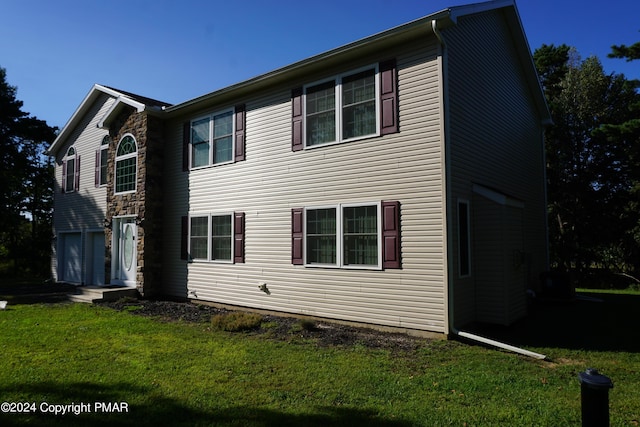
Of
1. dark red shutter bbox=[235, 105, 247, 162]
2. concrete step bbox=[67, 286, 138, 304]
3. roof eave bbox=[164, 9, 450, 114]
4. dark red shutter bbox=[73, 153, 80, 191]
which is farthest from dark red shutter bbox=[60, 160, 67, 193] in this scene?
dark red shutter bbox=[235, 105, 247, 162]

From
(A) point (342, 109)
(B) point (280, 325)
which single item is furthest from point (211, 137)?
(B) point (280, 325)

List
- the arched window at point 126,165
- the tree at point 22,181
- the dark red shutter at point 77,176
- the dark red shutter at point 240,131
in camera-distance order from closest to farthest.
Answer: the dark red shutter at point 240,131 < the arched window at point 126,165 < the dark red shutter at point 77,176 < the tree at point 22,181

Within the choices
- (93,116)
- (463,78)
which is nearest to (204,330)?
(463,78)

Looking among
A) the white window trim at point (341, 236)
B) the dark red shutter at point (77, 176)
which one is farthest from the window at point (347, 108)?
the dark red shutter at point (77, 176)

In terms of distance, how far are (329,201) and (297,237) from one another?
3.66ft

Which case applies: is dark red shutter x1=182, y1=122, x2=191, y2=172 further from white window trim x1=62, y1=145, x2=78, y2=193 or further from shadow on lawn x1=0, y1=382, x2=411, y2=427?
shadow on lawn x1=0, y1=382, x2=411, y2=427

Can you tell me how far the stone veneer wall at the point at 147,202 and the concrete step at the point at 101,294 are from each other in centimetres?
32

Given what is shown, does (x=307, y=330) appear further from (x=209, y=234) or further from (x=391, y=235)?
(x=209, y=234)

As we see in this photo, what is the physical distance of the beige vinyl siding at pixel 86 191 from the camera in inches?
559

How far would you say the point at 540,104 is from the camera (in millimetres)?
12602

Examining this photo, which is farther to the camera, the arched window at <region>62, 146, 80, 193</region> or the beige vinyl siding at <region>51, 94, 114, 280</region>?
the arched window at <region>62, 146, 80, 193</region>

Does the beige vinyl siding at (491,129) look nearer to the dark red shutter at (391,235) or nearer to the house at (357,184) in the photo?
the house at (357,184)

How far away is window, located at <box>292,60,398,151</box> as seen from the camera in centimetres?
772

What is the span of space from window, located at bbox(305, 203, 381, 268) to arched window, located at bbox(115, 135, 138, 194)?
6.72 metres
